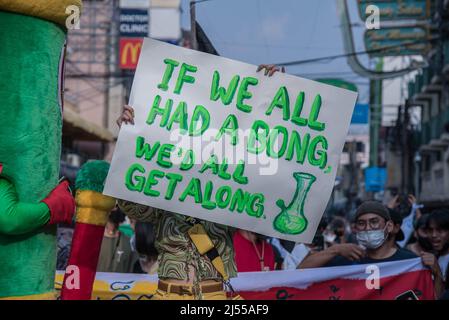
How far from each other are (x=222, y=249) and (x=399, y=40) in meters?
12.3

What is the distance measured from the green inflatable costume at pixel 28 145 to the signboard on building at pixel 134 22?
85.8ft

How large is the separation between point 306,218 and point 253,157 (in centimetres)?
44

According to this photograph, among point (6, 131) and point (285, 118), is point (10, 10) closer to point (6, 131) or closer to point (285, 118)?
point (6, 131)

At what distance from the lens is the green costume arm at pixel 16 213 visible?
3.23 m

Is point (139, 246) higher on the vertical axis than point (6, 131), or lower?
lower

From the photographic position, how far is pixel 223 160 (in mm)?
3895

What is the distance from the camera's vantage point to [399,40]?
1520cm

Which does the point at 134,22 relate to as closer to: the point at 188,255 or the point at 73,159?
the point at 73,159

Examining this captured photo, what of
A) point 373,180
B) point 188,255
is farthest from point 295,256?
point 373,180

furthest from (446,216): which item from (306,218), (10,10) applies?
(10,10)

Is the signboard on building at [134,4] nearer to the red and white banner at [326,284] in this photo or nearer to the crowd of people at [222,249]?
the crowd of people at [222,249]

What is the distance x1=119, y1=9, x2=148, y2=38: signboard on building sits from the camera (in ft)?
95.6

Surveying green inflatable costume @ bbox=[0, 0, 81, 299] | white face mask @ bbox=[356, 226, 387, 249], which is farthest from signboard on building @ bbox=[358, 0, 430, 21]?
green inflatable costume @ bbox=[0, 0, 81, 299]

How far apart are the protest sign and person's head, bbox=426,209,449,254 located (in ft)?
6.03
